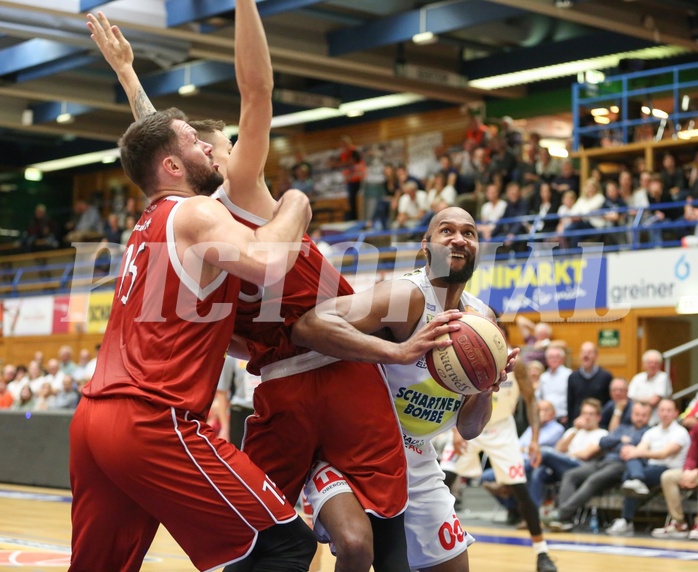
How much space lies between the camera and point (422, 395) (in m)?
4.44

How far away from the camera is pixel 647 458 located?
34.6ft

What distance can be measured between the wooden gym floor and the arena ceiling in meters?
8.82

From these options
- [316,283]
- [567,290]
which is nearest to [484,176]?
[567,290]

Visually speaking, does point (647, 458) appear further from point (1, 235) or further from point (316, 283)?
point (1, 235)

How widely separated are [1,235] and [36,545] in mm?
23815

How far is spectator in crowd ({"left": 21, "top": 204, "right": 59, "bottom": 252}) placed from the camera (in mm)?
27359

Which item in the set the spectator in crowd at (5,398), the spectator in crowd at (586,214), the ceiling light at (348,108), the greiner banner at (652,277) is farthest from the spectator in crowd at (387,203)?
the spectator in crowd at (5,398)

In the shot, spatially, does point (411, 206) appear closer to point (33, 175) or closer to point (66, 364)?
point (66, 364)

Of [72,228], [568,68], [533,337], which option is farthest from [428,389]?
[72,228]

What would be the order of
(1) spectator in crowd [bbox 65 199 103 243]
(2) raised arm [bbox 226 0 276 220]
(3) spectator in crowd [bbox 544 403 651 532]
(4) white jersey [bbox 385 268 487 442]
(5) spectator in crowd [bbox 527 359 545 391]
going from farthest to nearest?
(1) spectator in crowd [bbox 65 199 103 243] → (5) spectator in crowd [bbox 527 359 545 391] → (3) spectator in crowd [bbox 544 403 651 532] → (4) white jersey [bbox 385 268 487 442] → (2) raised arm [bbox 226 0 276 220]

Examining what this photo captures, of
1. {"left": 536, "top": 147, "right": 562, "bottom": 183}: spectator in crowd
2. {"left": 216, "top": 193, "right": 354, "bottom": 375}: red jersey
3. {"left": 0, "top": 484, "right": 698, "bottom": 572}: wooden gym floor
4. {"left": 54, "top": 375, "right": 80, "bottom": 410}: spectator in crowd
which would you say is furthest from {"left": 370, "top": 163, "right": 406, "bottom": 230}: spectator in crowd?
{"left": 216, "top": 193, "right": 354, "bottom": 375}: red jersey

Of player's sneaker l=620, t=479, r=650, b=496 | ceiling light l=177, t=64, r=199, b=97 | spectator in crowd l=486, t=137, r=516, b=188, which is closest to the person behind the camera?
player's sneaker l=620, t=479, r=650, b=496

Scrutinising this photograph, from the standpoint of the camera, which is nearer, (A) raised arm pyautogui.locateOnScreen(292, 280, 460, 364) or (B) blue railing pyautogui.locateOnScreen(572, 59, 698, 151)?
(A) raised arm pyautogui.locateOnScreen(292, 280, 460, 364)

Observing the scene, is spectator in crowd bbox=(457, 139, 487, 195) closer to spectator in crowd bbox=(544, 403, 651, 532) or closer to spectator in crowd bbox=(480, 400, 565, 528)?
spectator in crowd bbox=(480, 400, 565, 528)
